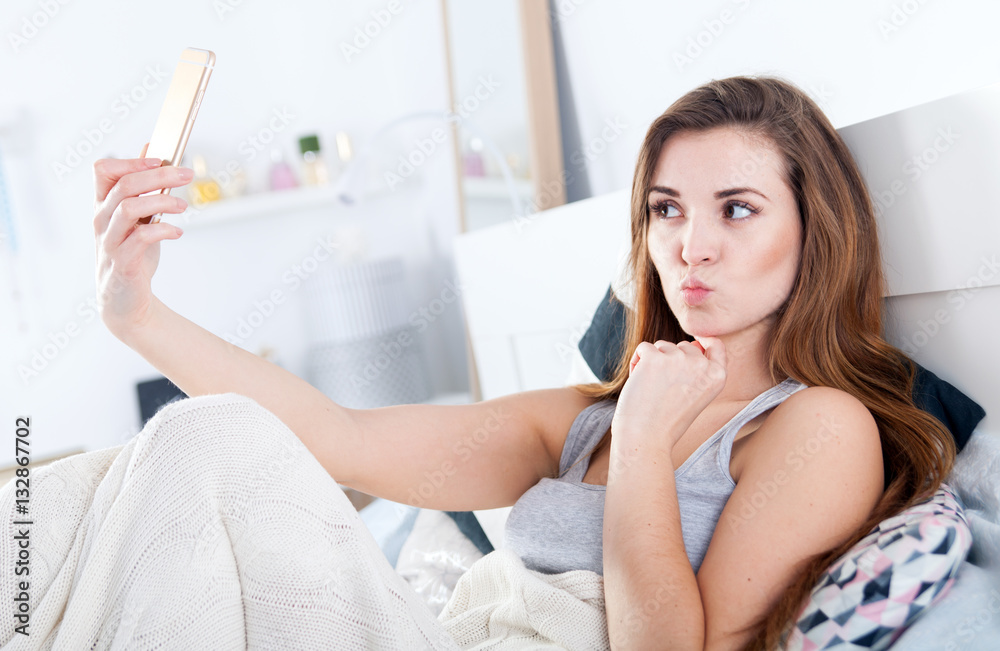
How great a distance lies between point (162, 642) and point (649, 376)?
0.59 meters

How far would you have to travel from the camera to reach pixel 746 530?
82 centimetres

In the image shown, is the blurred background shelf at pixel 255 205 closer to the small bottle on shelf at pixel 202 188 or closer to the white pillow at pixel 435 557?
the small bottle on shelf at pixel 202 188

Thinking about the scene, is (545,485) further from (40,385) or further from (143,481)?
(40,385)

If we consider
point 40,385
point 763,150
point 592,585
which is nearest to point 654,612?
point 592,585

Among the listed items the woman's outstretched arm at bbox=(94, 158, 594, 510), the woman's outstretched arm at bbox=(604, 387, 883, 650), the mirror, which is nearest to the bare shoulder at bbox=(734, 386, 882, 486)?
the woman's outstretched arm at bbox=(604, 387, 883, 650)

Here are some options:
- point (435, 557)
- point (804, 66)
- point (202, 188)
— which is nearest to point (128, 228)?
point (435, 557)

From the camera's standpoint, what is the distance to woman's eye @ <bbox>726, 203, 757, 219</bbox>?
0.98 metres

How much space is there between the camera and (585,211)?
5.09ft

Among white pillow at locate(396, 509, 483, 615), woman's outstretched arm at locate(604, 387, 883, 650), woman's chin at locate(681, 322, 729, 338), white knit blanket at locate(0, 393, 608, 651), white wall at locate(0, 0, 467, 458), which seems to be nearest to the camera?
white knit blanket at locate(0, 393, 608, 651)

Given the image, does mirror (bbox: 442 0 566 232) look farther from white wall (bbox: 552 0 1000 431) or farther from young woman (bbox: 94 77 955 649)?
young woman (bbox: 94 77 955 649)

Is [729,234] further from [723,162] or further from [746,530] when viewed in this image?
[746,530]

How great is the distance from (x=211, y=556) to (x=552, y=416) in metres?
0.60

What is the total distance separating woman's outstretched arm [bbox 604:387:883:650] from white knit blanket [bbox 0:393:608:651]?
0.71ft

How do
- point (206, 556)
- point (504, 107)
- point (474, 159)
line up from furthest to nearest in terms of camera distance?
1. point (474, 159)
2. point (504, 107)
3. point (206, 556)
